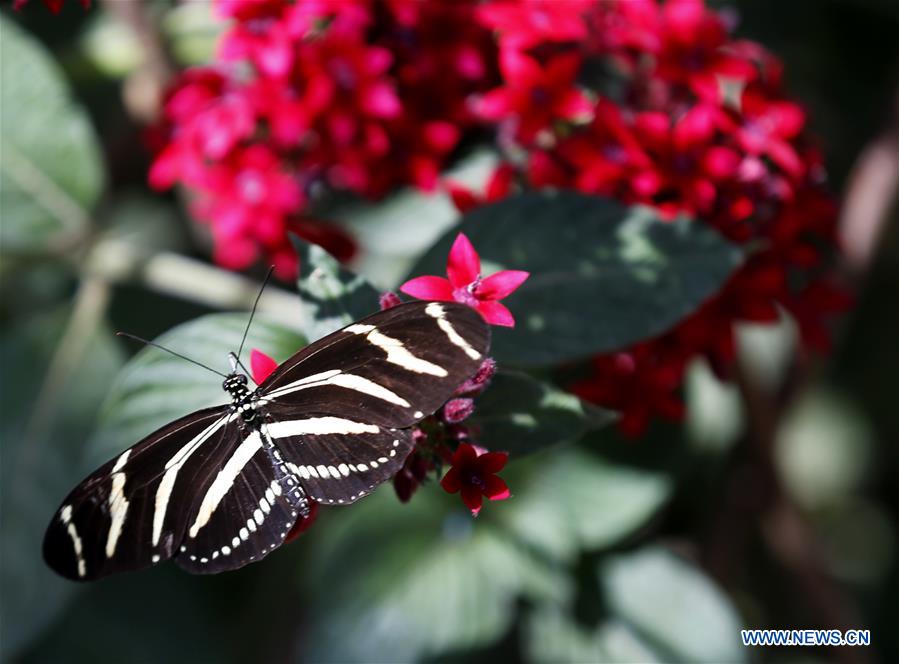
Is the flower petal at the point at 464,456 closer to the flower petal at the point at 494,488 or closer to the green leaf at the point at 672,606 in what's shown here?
the flower petal at the point at 494,488

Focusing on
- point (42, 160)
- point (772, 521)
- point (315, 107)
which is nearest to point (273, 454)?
point (315, 107)

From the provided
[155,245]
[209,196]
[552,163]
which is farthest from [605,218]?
[155,245]

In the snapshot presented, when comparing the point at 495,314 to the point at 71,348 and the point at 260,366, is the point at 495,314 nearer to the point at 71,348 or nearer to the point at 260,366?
the point at 260,366

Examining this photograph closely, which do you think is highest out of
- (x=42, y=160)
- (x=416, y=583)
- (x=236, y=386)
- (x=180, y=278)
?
(x=42, y=160)

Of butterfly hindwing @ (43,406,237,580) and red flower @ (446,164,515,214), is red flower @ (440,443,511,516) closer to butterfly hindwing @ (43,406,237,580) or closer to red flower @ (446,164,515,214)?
butterfly hindwing @ (43,406,237,580)

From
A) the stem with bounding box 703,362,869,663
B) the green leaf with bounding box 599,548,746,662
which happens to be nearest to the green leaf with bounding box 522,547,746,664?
the green leaf with bounding box 599,548,746,662

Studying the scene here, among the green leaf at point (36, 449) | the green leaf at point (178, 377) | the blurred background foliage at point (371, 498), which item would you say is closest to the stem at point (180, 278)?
the blurred background foliage at point (371, 498)

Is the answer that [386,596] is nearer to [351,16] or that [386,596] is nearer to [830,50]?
[351,16]
